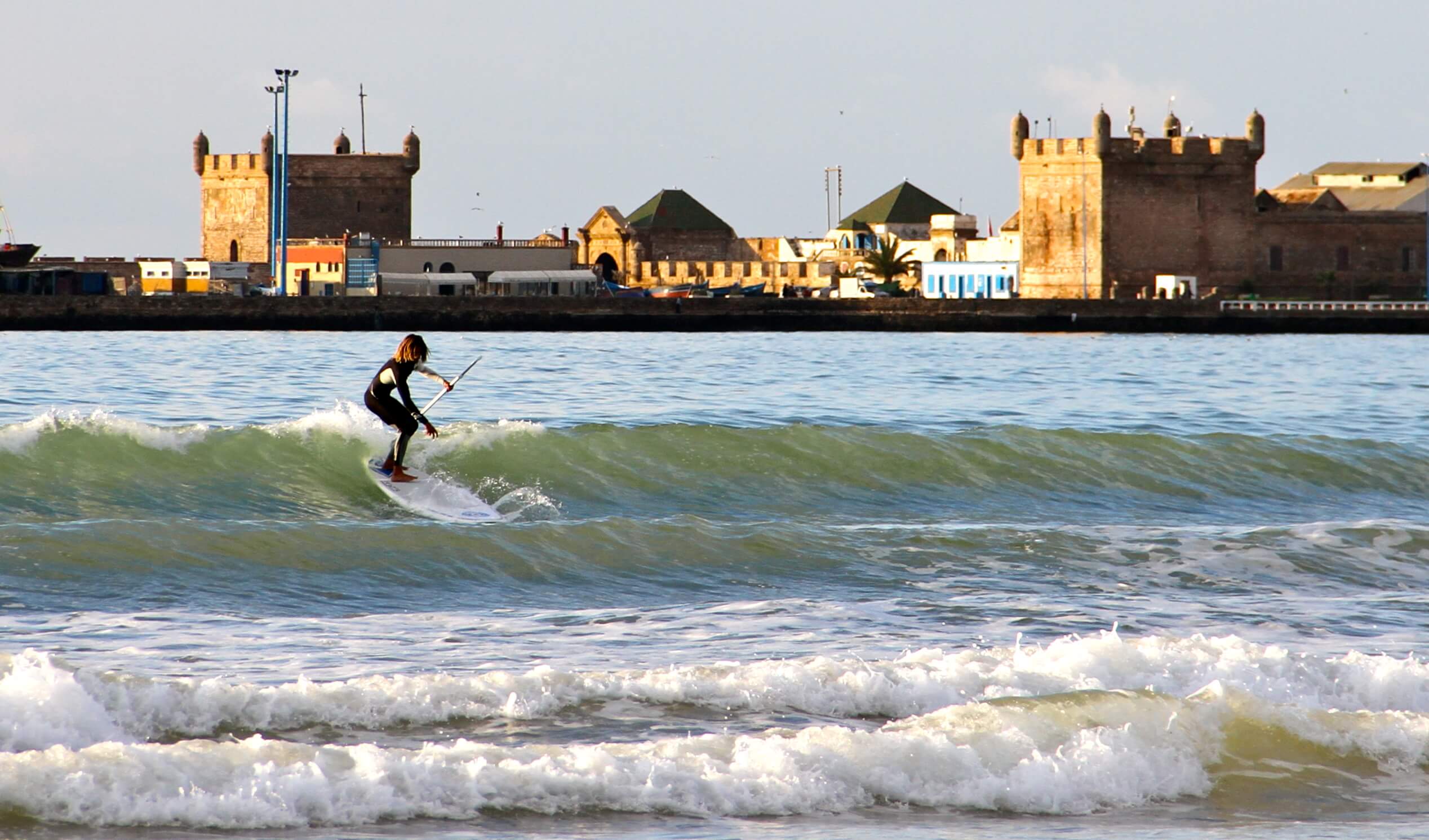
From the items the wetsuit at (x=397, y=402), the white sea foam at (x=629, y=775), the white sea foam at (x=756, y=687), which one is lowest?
the white sea foam at (x=629, y=775)

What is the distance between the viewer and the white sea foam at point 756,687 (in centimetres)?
539

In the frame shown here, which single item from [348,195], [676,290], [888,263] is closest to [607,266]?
[676,290]

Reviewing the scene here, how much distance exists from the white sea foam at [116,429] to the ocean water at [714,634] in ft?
0.15

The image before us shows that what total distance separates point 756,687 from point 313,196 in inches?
2942

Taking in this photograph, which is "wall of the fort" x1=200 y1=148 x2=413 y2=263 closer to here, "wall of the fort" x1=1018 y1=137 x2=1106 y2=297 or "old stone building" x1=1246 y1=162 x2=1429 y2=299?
"wall of the fort" x1=1018 y1=137 x2=1106 y2=297

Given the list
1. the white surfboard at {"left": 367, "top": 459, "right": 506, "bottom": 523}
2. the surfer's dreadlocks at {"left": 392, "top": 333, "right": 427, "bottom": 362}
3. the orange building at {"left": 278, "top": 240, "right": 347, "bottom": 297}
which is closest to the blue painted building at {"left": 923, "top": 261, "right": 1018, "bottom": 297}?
the orange building at {"left": 278, "top": 240, "right": 347, "bottom": 297}

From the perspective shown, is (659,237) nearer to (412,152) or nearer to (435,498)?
(412,152)

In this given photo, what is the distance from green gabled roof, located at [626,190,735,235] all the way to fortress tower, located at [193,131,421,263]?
14157mm

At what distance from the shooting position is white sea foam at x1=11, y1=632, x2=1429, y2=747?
5.39 m

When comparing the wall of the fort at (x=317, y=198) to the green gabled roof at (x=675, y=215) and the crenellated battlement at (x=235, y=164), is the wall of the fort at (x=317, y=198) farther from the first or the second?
the green gabled roof at (x=675, y=215)

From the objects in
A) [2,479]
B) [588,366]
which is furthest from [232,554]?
[588,366]

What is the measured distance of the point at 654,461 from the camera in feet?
43.7

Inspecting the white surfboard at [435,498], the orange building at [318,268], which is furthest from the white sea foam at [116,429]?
the orange building at [318,268]

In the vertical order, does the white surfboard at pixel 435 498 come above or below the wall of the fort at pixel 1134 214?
below
